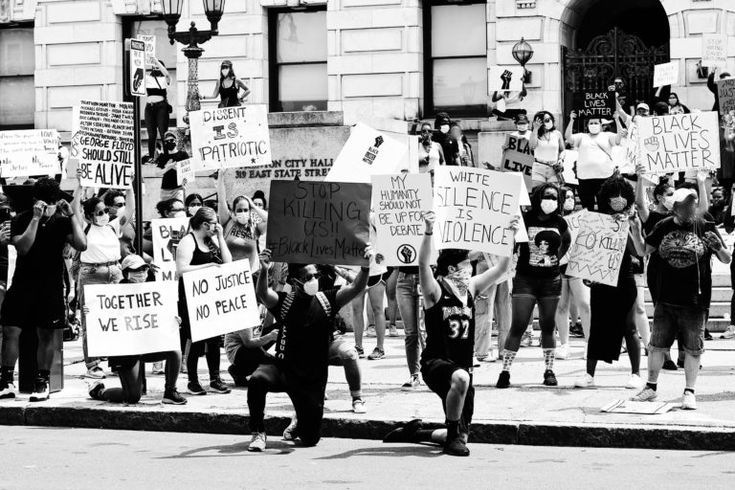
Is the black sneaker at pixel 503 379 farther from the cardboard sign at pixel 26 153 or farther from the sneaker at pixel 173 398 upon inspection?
the cardboard sign at pixel 26 153

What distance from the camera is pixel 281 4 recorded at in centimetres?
2831

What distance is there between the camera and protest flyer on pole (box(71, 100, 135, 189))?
13719 millimetres

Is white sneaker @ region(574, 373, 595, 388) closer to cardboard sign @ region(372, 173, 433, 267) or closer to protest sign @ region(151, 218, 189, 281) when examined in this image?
cardboard sign @ region(372, 173, 433, 267)

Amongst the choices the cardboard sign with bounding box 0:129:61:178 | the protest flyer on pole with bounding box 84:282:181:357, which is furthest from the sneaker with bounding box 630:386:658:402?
the cardboard sign with bounding box 0:129:61:178

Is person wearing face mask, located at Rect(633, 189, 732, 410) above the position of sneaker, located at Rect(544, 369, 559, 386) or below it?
above

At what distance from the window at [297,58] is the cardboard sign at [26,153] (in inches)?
349

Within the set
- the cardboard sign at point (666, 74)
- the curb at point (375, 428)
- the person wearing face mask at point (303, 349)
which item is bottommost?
the curb at point (375, 428)

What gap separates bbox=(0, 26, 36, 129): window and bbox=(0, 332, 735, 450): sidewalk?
56.8 ft

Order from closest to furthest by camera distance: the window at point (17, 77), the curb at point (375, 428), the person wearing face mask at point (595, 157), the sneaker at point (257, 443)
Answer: the sneaker at point (257, 443), the curb at point (375, 428), the person wearing face mask at point (595, 157), the window at point (17, 77)

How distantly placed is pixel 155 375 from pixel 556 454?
5135 mm

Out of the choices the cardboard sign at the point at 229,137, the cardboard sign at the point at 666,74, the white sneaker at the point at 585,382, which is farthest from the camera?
the cardboard sign at the point at 666,74

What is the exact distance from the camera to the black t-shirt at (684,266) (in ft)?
37.3

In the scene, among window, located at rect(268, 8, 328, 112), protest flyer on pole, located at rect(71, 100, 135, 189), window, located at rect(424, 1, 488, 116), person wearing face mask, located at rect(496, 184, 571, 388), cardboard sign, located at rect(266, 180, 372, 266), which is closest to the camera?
cardboard sign, located at rect(266, 180, 372, 266)

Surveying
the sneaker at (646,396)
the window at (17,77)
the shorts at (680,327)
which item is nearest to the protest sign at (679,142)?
the shorts at (680,327)
